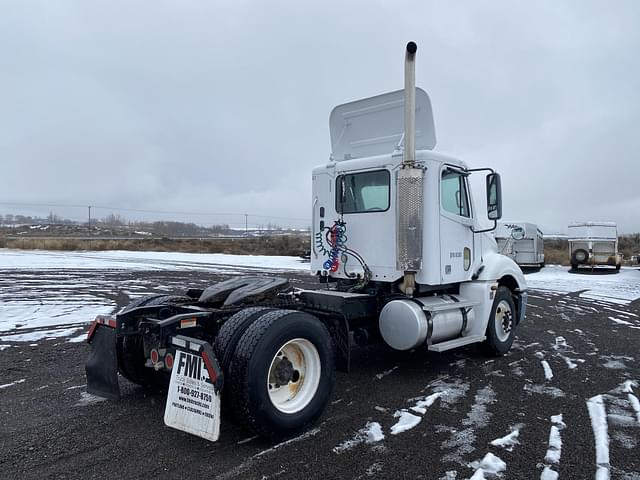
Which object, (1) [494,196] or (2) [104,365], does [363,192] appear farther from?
(2) [104,365]

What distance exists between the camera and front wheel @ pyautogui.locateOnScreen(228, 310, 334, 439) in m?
3.86

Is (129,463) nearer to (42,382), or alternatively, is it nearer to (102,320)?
(102,320)

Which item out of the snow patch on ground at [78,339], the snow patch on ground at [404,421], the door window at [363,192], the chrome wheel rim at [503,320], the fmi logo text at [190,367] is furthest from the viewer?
the snow patch on ground at [78,339]

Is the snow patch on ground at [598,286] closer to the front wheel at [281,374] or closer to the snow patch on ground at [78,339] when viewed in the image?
the front wheel at [281,374]

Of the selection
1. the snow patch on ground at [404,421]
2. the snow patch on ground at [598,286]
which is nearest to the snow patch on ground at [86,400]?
the snow patch on ground at [404,421]

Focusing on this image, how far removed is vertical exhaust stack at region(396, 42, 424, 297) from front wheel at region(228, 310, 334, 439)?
6.21ft

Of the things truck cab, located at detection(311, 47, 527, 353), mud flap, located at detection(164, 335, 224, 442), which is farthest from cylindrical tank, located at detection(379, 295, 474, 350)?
mud flap, located at detection(164, 335, 224, 442)

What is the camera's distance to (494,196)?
662 centimetres

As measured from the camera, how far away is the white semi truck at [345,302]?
Result: 3.94 m

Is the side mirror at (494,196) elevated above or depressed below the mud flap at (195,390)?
above

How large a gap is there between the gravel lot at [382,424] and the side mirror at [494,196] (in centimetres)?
210

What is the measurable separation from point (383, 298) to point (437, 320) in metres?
0.73

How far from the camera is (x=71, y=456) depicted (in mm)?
3775

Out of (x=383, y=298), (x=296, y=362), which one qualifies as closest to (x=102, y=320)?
(x=296, y=362)
